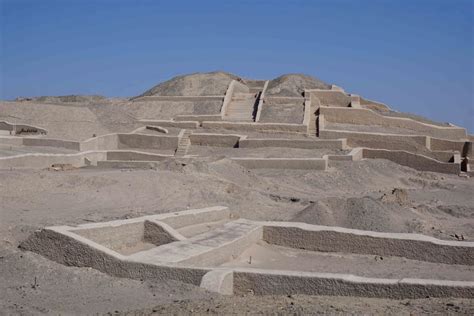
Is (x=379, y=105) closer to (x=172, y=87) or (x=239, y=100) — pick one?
(x=239, y=100)

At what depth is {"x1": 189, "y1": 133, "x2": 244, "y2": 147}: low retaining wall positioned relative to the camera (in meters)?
25.5

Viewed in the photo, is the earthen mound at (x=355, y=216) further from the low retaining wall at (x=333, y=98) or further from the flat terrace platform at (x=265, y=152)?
the low retaining wall at (x=333, y=98)

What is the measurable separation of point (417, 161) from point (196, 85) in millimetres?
15478

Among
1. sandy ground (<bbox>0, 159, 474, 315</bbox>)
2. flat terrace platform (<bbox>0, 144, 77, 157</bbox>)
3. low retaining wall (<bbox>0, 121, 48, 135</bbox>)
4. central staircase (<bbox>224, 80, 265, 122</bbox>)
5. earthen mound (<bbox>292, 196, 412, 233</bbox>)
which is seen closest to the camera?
sandy ground (<bbox>0, 159, 474, 315</bbox>)

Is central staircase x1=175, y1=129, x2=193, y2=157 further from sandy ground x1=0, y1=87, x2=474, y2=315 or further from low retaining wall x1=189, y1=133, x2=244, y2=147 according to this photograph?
sandy ground x1=0, y1=87, x2=474, y2=315

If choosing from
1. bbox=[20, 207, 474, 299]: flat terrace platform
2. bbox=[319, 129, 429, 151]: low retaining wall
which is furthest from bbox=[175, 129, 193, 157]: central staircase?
bbox=[20, 207, 474, 299]: flat terrace platform

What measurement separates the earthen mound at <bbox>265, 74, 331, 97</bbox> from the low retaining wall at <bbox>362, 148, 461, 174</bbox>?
925cm

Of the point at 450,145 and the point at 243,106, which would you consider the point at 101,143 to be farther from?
the point at 450,145

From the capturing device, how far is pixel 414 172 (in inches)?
941

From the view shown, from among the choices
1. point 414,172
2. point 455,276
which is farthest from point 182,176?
point 414,172

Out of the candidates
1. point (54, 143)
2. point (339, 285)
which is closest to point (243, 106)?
point (54, 143)

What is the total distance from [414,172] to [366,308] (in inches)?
728

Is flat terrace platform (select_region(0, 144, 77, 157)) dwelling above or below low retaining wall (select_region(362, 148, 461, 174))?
above

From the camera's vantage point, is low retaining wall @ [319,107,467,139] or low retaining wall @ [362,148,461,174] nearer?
low retaining wall @ [362,148,461,174]
